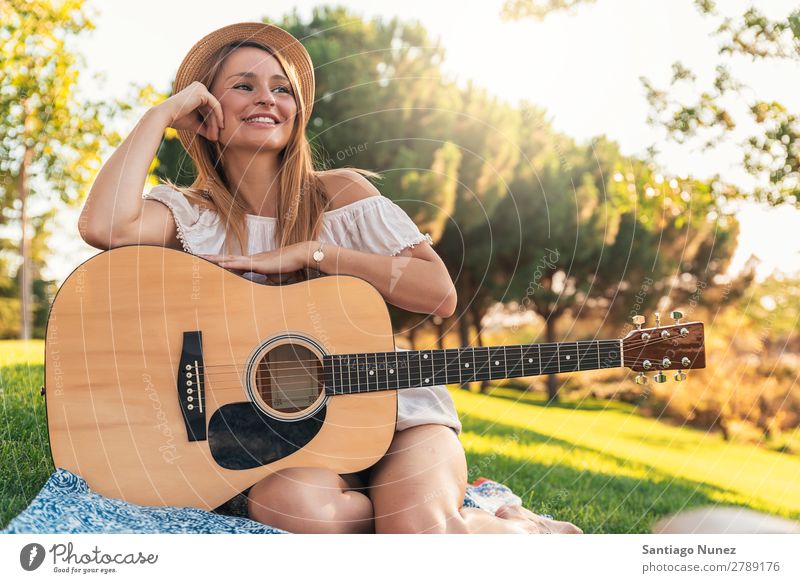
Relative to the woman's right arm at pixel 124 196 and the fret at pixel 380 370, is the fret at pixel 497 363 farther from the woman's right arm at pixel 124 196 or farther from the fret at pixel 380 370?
the woman's right arm at pixel 124 196

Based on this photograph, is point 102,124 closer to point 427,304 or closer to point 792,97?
point 427,304

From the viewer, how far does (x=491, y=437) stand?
14.2 ft

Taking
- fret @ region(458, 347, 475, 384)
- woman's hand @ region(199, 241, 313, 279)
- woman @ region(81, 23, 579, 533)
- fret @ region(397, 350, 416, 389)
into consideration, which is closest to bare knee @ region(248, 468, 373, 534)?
woman @ region(81, 23, 579, 533)

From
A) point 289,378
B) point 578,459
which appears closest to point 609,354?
point 289,378

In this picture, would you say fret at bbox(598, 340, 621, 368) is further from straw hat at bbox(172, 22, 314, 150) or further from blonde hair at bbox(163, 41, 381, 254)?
straw hat at bbox(172, 22, 314, 150)

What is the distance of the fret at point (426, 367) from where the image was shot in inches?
74.7

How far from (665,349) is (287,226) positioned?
1.06 metres

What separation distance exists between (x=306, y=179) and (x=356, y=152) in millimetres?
2732

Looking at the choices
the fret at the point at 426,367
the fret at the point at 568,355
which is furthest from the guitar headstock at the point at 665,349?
the fret at the point at 426,367

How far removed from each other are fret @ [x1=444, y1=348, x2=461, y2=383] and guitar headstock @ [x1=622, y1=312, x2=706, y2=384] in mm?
425

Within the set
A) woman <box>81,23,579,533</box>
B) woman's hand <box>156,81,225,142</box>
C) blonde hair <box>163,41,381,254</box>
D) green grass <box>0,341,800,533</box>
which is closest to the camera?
woman <box>81,23,579,533</box>

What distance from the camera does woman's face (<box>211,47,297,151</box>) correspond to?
207cm

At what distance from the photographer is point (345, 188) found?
2168mm
